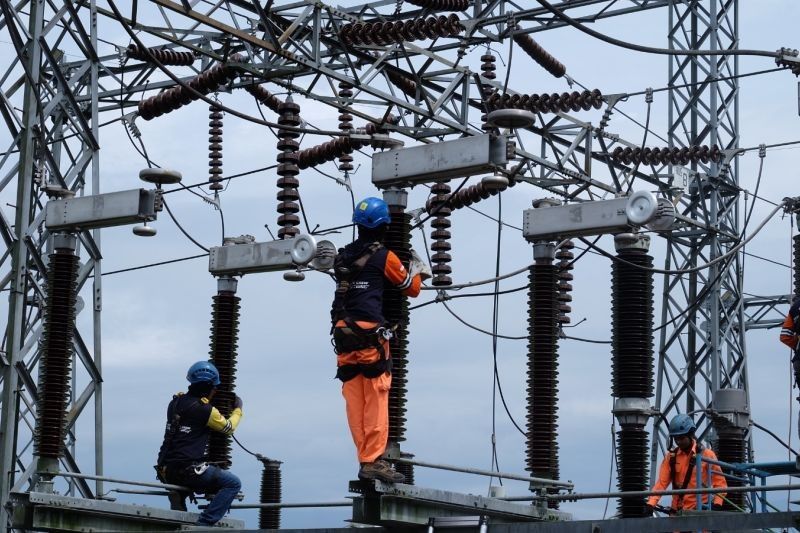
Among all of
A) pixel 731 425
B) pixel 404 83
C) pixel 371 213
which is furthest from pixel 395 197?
pixel 731 425

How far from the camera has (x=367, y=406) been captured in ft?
27.0

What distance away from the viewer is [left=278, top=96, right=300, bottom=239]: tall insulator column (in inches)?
521

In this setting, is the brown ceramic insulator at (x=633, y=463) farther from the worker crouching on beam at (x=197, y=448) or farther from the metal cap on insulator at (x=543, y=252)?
the worker crouching on beam at (x=197, y=448)

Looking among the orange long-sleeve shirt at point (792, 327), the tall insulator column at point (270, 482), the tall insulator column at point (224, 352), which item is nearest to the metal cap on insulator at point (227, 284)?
the tall insulator column at point (224, 352)

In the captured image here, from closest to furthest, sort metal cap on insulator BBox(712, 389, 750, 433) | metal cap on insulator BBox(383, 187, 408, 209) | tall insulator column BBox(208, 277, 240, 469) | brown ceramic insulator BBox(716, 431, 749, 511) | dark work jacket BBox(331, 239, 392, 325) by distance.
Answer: dark work jacket BBox(331, 239, 392, 325) < metal cap on insulator BBox(383, 187, 408, 209) < tall insulator column BBox(208, 277, 240, 469) < brown ceramic insulator BBox(716, 431, 749, 511) < metal cap on insulator BBox(712, 389, 750, 433)

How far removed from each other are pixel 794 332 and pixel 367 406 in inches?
134

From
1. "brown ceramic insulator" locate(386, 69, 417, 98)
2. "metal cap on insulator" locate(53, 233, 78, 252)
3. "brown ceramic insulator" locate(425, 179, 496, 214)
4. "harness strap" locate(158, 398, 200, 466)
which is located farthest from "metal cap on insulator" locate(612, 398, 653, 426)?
"brown ceramic insulator" locate(425, 179, 496, 214)

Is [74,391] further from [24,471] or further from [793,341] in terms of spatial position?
[793,341]

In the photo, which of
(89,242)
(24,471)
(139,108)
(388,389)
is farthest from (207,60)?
(388,389)

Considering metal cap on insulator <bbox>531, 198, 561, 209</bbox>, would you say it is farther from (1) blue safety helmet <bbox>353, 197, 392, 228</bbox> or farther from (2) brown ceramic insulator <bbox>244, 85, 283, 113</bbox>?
(2) brown ceramic insulator <bbox>244, 85, 283, 113</bbox>

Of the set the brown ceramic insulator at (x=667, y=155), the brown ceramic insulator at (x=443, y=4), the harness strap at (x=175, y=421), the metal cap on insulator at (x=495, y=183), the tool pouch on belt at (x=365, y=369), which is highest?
the brown ceramic insulator at (x=443, y=4)

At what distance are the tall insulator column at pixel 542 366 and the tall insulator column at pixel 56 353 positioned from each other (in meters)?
3.22

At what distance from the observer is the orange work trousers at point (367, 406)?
321 inches

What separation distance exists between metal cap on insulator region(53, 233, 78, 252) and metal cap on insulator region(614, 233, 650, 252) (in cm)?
390
